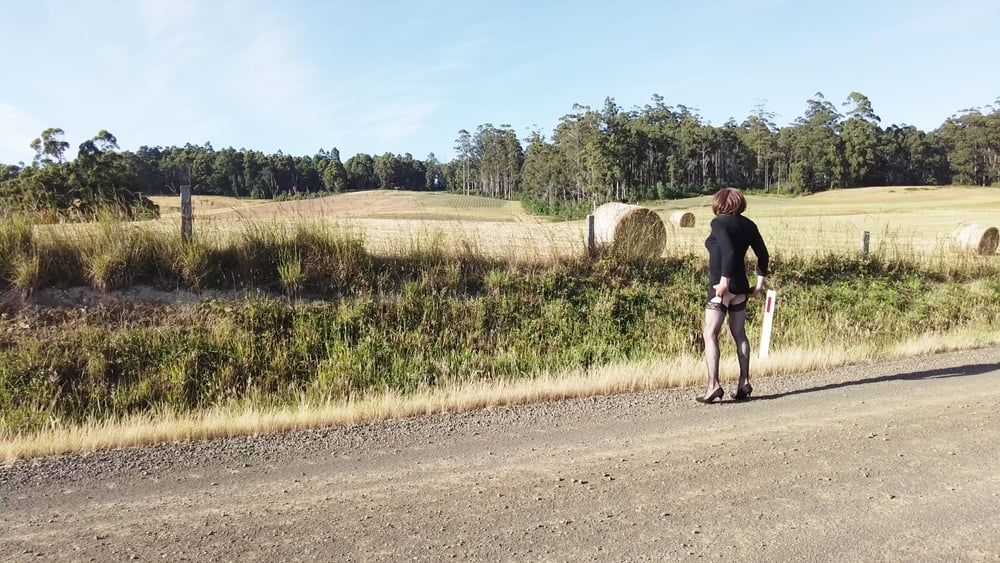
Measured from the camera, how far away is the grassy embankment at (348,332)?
23.9ft

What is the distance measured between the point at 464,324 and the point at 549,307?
65.5 inches

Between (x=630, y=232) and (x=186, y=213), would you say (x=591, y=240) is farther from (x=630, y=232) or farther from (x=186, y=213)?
(x=186, y=213)

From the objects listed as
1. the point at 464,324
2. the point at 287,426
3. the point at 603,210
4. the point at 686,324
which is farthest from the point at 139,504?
the point at 603,210

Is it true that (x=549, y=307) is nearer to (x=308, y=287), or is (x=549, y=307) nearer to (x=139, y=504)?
(x=308, y=287)

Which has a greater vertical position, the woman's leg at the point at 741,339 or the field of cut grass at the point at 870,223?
the field of cut grass at the point at 870,223

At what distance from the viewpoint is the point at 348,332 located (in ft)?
34.7

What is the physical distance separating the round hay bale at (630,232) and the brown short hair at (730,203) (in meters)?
7.86

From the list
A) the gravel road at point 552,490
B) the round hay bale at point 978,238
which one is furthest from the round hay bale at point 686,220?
the gravel road at point 552,490

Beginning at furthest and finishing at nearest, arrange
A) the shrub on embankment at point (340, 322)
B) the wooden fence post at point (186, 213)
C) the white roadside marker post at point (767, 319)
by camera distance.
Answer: the wooden fence post at point (186, 213), the shrub on embankment at point (340, 322), the white roadside marker post at point (767, 319)

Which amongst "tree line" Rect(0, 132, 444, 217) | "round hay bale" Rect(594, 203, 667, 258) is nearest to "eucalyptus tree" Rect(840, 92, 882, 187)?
"tree line" Rect(0, 132, 444, 217)

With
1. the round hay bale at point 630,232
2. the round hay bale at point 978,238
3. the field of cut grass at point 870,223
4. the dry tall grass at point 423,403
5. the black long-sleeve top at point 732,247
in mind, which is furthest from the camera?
the round hay bale at point 978,238

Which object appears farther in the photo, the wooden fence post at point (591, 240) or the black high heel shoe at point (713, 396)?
the wooden fence post at point (591, 240)

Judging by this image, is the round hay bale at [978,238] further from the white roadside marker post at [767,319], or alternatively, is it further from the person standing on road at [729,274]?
the person standing on road at [729,274]

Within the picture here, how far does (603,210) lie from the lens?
62.0ft
